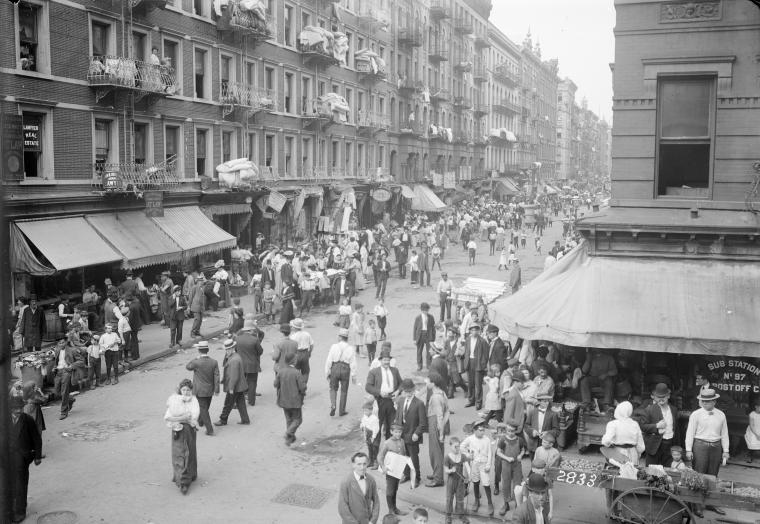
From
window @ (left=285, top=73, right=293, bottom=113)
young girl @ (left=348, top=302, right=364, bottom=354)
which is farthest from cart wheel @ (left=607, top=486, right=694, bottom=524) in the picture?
window @ (left=285, top=73, right=293, bottom=113)

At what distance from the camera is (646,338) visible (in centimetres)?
1150

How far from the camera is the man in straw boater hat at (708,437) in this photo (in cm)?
1068

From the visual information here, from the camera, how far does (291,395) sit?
12.8m

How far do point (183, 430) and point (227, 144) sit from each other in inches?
882

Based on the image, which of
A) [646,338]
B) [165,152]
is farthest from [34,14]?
[646,338]

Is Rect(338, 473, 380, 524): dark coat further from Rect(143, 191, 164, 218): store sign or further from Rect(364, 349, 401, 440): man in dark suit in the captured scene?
Rect(143, 191, 164, 218): store sign

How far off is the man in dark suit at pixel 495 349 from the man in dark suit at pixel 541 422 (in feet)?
10.4

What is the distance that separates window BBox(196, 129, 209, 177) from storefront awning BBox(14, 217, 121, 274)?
26.1 ft

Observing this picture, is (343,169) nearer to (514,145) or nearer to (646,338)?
(646,338)

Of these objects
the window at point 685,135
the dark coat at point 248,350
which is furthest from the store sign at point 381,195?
the window at point 685,135

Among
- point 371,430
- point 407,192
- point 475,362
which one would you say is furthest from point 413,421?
point 407,192

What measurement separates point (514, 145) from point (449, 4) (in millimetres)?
30484

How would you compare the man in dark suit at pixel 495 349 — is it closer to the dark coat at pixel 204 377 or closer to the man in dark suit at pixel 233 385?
the man in dark suit at pixel 233 385

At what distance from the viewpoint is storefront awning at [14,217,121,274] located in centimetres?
1982
